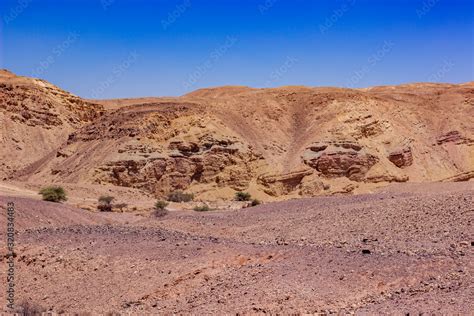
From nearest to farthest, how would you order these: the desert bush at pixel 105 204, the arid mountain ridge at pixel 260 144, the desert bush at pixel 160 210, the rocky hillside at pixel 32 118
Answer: the desert bush at pixel 160 210
the desert bush at pixel 105 204
the arid mountain ridge at pixel 260 144
the rocky hillside at pixel 32 118

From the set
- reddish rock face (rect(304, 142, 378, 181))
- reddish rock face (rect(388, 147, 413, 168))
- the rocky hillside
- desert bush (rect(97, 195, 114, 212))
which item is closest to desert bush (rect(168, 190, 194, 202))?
desert bush (rect(97, 195, 114, 212))

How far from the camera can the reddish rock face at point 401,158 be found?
42.4 metres

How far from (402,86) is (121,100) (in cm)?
2922

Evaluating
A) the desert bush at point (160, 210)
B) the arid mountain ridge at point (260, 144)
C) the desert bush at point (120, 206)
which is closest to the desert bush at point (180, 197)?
the arid mountain ridge at point (260, 144)

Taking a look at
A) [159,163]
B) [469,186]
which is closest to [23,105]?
[159,163]

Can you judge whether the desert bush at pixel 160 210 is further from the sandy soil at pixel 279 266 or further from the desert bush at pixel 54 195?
the sandy soil at pixel 279 266

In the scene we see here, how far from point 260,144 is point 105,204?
51.1ft

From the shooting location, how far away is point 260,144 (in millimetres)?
44406

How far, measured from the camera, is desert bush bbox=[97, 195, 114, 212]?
3076cm

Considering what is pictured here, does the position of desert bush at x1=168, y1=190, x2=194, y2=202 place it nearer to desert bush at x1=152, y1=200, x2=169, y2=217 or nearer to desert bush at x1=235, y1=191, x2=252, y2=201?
desert bush at x1=235, y1=191, x2=252, y2=201

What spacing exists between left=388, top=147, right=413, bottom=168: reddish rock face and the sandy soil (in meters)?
23.1

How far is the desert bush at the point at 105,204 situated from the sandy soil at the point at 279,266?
1054 cm

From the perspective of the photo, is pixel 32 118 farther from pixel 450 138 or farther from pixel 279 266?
pixel 279 266

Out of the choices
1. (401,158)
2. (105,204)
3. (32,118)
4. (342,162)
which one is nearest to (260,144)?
(342,162)
